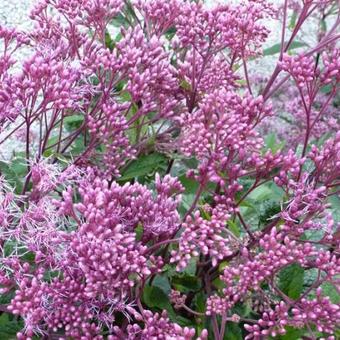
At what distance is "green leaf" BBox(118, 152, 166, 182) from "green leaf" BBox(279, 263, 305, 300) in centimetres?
33

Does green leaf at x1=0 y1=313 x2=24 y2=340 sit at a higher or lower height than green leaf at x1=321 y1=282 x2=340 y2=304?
lower

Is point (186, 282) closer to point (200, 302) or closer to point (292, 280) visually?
point (200, 302)

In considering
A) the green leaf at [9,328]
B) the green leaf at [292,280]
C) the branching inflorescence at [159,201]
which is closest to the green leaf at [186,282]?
the branching inflorescence at [159,201]

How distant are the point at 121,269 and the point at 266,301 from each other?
0.97 feet

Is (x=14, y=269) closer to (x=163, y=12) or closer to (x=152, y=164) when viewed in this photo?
(x=152, y=164)

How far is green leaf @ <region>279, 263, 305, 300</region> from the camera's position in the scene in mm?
1145

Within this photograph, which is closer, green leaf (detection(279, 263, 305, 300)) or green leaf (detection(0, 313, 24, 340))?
green leaf (detection(0, 313, 24, 340))

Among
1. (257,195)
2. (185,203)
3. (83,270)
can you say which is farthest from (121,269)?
(257,195)

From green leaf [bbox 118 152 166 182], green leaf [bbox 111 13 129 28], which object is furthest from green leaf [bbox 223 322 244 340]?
green leaf [bbox 111 13 129 28]

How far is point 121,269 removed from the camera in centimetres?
90

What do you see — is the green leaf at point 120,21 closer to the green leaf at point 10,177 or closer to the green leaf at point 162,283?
the green leaf at point 10,177

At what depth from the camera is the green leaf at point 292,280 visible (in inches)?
45.1

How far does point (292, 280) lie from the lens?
3.78ft

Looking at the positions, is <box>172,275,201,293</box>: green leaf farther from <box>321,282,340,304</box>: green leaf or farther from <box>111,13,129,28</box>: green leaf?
<box>111,13,129,28</box>: green leaf
